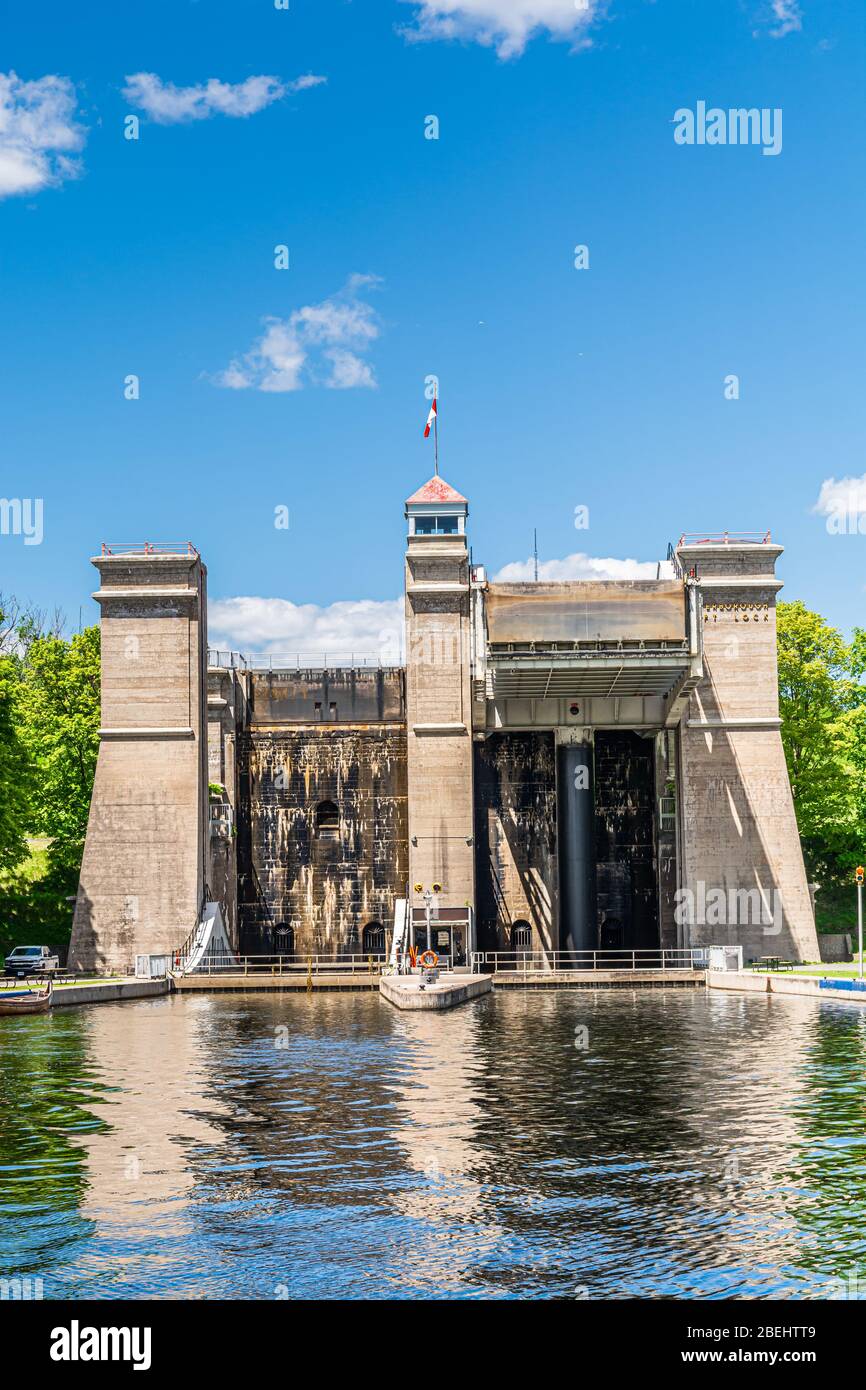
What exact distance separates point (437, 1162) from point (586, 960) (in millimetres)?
41295

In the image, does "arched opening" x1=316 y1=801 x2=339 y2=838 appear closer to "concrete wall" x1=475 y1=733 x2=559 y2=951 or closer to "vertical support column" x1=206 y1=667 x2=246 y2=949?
"vertical support column" x1=206 y1=667 x2=246 y2=949

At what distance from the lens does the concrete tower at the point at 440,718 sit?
6238 centimetres

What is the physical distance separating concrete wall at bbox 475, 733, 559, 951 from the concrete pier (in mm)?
10673

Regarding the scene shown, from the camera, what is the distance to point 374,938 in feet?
225

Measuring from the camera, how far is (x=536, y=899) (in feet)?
223

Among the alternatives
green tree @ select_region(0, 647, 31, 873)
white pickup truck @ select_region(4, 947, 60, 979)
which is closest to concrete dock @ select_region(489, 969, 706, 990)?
white pickup truck @ select_region(4, 947, 60, 979)

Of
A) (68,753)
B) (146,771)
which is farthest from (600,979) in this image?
(68,753)

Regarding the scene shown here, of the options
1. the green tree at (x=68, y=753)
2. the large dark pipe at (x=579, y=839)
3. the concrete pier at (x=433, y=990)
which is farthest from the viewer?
the green tree at (x=68, y=753)

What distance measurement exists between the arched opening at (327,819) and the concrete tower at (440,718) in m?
6.55

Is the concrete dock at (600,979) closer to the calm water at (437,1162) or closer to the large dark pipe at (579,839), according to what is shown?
the large dark pipe at (579,839)

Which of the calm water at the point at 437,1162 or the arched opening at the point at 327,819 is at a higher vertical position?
the arched opening at the point at 327,819

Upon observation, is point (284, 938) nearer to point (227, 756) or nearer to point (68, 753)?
point (227, 756)

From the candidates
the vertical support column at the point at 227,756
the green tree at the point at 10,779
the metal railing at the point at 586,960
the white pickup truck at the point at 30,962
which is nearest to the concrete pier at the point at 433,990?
the metal railing at the point at 586,960
